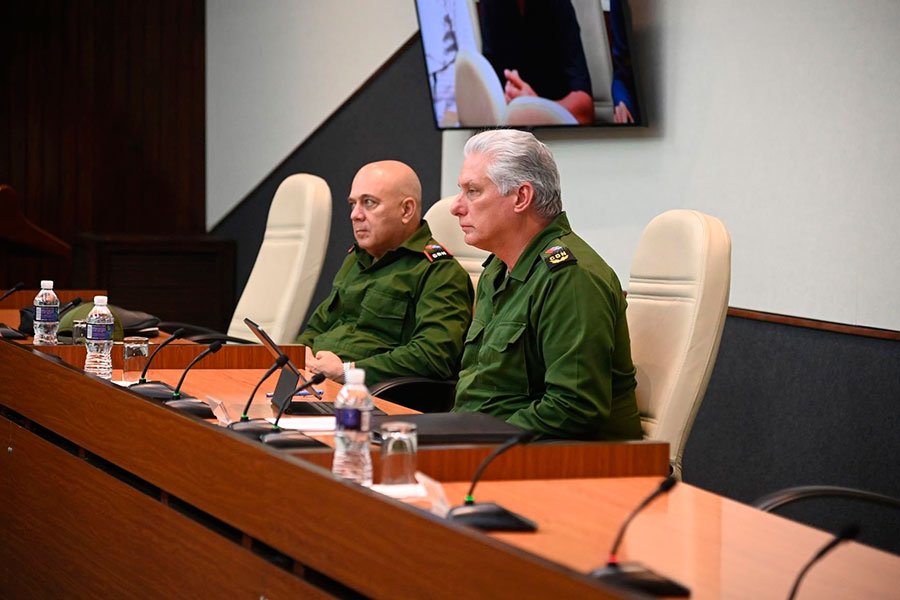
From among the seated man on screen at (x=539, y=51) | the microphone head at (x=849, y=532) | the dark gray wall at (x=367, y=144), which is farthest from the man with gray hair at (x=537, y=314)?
the dark gray wall at (x=367, y=144)

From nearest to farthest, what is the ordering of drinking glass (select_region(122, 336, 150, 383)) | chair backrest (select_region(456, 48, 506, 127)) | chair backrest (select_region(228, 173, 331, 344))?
1. drinking glass (select_region(122, 336, 150, 383))
2. chair backrest (select_region(228, 173, 331, 344))
3. chair backrest (select_region(456, 48, 506, 127))

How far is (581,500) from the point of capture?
1691 mm

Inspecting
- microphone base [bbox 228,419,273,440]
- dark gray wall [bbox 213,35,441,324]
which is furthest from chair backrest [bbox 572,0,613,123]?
microphone base [bbox 228,419,273,440]

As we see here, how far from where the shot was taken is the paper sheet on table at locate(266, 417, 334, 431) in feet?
7.07

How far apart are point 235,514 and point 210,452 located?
0.13 meters

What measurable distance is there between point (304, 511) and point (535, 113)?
300cm

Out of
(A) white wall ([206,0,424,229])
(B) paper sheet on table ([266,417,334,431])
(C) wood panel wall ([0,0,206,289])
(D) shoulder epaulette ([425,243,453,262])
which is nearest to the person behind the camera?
(B) paper sheet on table ([266,417,334,431])

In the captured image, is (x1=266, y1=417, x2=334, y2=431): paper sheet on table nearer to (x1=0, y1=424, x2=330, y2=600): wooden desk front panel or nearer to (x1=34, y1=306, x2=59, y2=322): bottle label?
(x1=0, y1=424, x2=330, y2=600): wooden desk front panel

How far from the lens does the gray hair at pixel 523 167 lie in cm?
256

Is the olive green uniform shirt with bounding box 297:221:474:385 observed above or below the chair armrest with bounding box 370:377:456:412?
above

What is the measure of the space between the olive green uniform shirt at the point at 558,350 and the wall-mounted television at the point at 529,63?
5.08ft

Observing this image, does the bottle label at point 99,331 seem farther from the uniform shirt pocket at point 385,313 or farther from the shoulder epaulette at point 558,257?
the shoulder epaulette at point 558,257

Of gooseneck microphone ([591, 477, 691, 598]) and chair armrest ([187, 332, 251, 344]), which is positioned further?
chair armrest ([187, 332, 251, 344])

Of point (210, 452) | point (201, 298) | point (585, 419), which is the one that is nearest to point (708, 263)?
point (585, 419)
